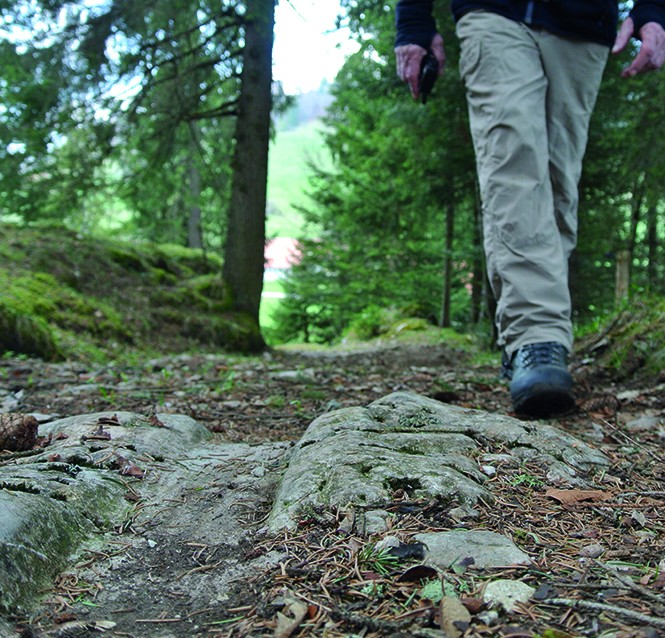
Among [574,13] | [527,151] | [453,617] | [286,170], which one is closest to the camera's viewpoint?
[453,617]

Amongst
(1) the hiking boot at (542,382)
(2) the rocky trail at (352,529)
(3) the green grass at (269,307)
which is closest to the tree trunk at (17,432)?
(2) the rocky trail at (352,529)

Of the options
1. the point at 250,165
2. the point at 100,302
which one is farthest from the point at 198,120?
the point at 100,302

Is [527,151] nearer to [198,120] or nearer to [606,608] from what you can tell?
[606,608]

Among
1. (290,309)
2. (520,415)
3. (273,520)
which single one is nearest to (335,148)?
(290,309)

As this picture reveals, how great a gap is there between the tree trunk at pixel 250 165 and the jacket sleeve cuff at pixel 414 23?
4895 millimetres

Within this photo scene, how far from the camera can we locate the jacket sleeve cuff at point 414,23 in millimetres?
3221

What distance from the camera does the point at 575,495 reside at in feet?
5.33

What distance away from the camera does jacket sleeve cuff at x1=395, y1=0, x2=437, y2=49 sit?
3.22 meters

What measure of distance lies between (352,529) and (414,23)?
114 inches

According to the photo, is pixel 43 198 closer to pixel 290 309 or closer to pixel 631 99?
pixel 631 99

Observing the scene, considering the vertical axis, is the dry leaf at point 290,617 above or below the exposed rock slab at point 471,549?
below

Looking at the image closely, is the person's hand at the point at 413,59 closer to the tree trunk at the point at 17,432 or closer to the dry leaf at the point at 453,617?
the tree trunk at the point at 17,432

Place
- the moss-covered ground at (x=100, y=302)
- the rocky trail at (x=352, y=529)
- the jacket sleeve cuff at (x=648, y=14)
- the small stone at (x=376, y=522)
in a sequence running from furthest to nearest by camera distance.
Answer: the moss-covered ground at (x=100, y=302)
the jacket sleeve cuff at (x=648, y=14)
the small stone at (x=376, y=522)
the rocky trail at (x=352, y=529)

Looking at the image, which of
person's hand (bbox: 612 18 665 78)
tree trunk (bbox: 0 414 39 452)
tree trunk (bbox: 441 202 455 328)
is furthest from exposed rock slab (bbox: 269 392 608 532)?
tree trunk (bbox: 441 202 455 328)
